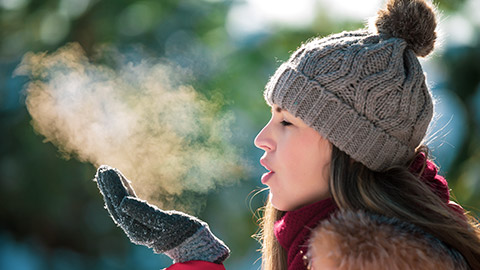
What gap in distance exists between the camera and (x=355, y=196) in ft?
3.91

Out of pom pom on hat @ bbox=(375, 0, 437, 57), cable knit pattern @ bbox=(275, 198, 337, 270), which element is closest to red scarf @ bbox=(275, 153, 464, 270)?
cable knit pattern @ bbox=(275, 198, 337, 270)

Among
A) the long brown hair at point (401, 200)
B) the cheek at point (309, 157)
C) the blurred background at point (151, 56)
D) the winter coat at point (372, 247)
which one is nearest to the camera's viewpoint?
the winter coat at point (372, 247)

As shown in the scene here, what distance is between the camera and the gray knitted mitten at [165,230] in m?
1.27

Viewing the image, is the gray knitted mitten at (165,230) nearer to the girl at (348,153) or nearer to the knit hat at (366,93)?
the girl at (348,153)

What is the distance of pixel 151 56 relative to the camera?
14.2ft

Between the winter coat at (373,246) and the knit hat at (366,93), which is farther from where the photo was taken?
the knit hat at (366,93)

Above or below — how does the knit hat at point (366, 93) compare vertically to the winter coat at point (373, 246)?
above

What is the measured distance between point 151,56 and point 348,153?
3.34 metres

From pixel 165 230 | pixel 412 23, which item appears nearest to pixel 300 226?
pixel 165 230

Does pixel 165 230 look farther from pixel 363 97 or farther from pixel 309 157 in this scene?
pixel 363 97

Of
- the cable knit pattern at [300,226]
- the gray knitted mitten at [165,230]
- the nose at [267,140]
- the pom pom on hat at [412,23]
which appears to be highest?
the pom pom on hat at [412,23]

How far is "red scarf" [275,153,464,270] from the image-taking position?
1.18m

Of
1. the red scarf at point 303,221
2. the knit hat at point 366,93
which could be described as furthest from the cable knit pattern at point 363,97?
the red scarf at point 303,221

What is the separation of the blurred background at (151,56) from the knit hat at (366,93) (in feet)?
9.08
